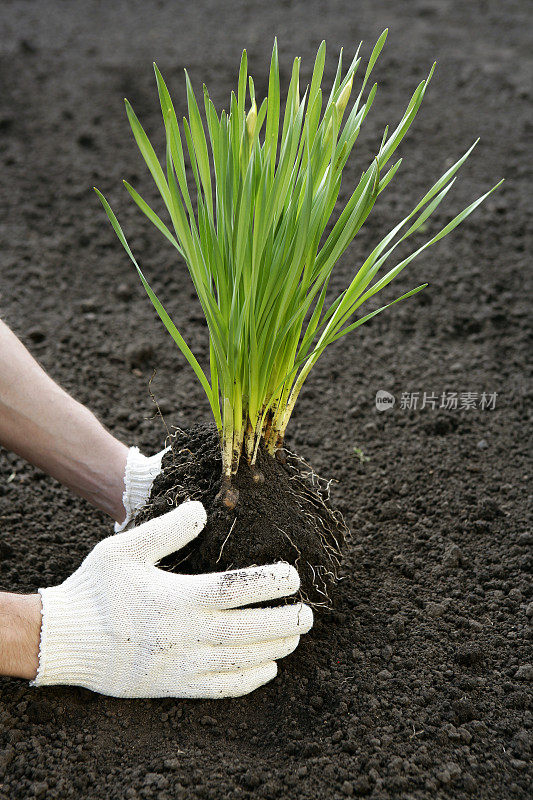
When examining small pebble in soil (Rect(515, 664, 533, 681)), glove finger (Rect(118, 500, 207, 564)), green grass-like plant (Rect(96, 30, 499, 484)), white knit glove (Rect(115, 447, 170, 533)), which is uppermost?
green grass-like plant (Rect(96, 30, 499, 484))

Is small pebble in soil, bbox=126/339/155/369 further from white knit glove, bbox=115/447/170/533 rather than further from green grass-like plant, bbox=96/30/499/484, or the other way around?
green grass-like plant, bbox=96/30/499/484

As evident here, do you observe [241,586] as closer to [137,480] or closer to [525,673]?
[137,480]

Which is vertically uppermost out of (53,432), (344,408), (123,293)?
(53,432)

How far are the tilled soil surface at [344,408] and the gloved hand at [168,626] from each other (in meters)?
0.05

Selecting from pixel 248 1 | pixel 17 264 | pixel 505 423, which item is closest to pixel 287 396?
pixel 505 423

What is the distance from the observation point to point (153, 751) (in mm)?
1131

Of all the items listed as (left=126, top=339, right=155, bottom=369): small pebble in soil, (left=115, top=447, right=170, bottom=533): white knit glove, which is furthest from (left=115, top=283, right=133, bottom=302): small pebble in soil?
Result: (left=115, top=447, right=170, bottom=533): white knit glove

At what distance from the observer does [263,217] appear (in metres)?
1.05

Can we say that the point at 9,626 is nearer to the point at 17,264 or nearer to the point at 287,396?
the point at 287,396

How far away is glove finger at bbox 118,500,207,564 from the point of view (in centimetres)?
121

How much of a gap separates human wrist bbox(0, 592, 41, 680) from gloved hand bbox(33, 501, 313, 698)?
0.02 metres

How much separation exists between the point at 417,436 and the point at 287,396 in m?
0.62

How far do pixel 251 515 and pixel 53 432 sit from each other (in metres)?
0.46

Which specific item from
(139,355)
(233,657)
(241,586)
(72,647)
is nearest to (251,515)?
(241,586)
